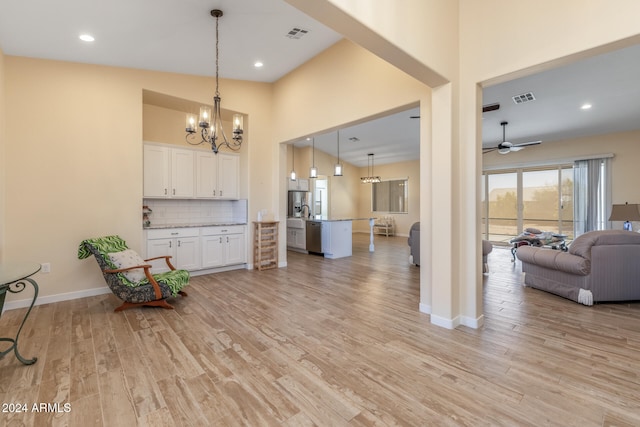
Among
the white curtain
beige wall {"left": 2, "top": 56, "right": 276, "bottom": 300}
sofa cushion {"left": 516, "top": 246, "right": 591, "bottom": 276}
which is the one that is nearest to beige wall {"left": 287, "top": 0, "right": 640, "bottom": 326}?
sofa cushion {"left": 516, "top": 246, "right": 591, "bottom": 276}

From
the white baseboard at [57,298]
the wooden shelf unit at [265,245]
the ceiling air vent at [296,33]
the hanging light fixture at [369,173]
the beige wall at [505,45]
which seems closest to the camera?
the beige wall at [505,45]

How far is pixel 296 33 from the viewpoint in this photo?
155 inches

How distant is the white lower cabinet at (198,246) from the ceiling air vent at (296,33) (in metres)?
3.37

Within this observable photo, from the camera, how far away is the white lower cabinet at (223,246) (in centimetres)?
520

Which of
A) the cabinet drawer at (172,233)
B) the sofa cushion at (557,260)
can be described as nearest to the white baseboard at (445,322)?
the sofa cushion at (557,260)

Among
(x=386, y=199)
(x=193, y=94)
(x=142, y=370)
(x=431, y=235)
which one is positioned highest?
(x=193, y=94)

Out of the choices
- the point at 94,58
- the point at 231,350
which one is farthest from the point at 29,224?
the point at 231,350

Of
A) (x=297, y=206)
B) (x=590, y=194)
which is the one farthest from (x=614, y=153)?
(x=297, y=206)

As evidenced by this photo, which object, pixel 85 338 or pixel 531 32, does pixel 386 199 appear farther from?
pixel 85 338

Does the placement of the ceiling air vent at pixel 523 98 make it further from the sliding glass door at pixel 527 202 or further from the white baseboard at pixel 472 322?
the white baseboard at pixel 472 322

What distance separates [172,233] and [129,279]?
1421 mm

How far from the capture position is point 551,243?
579 centimetres

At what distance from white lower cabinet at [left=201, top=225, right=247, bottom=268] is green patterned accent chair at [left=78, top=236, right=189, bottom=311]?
4.85ft

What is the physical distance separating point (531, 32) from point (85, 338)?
197 inches
